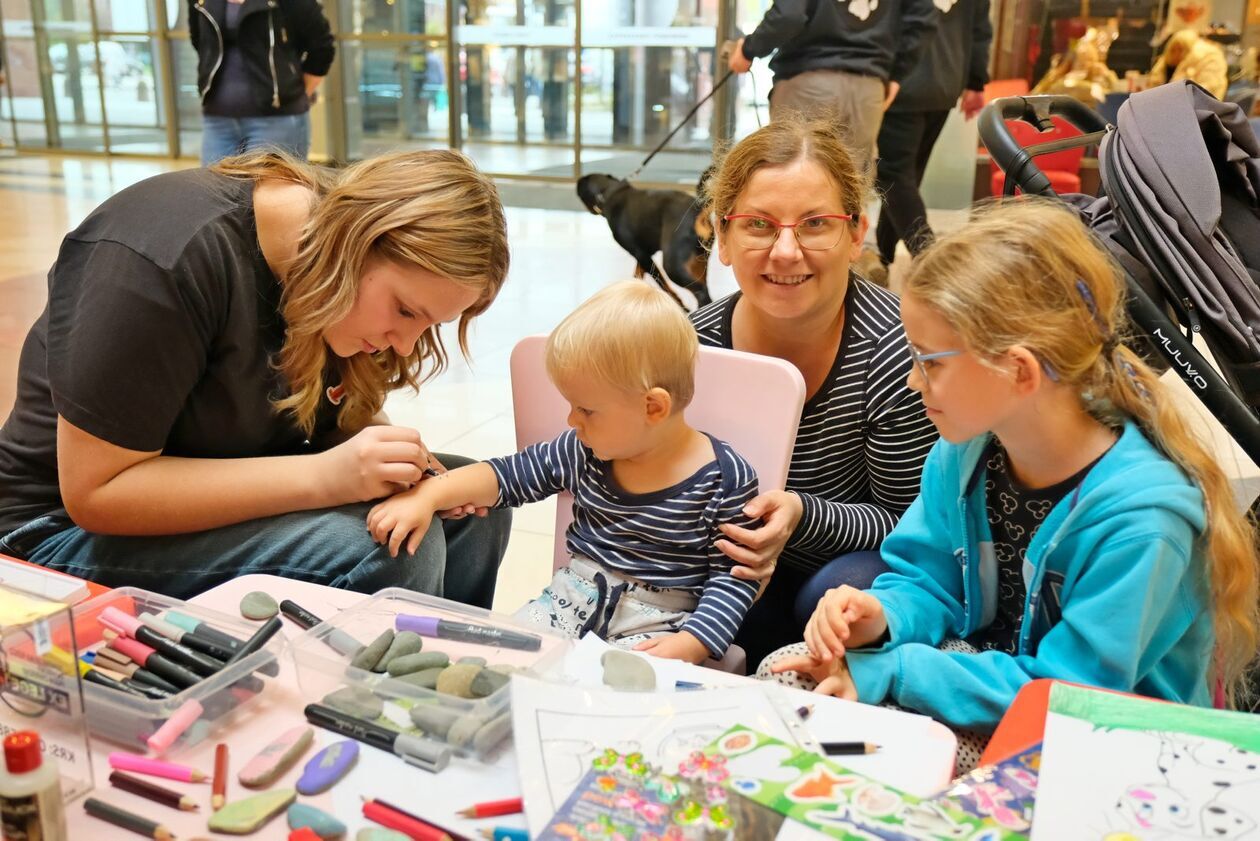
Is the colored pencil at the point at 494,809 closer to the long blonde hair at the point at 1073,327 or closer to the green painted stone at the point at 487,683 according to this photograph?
the green painted stone at the point at 487,683

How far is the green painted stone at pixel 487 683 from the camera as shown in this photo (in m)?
0.89

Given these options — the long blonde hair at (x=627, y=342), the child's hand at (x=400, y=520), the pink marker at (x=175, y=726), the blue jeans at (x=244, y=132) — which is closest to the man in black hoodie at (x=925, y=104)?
the blue jeans at (x=244, y=132)

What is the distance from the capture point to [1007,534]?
1.28 m

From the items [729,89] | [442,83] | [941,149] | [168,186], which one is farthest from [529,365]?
[442,83]

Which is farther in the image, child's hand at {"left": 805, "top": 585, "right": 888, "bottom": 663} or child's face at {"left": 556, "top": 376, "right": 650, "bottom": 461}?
child's face at {"left": 556, "top": 376, "right": 650, "bottom": 461}

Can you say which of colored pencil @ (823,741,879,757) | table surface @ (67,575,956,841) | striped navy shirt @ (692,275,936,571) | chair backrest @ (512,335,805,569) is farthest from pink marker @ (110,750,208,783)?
striped navy shirt @ (692,275,936,571)

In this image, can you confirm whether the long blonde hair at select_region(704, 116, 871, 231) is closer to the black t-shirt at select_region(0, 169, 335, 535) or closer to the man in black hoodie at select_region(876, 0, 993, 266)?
the black t-shirt at select_region(0, 169, 335, 535)

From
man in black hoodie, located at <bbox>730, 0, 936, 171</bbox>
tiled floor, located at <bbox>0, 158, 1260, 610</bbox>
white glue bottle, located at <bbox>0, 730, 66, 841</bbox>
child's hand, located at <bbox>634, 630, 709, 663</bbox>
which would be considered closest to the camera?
white glue bottle, located at <bbox>0, 730, 66, 841</bbox>

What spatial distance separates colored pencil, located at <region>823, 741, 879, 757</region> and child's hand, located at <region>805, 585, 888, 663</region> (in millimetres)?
307

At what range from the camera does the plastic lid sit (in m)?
0.66

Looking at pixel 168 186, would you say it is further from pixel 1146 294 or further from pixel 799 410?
pixel 1146 294

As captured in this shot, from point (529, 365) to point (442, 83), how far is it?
7644 millimetres

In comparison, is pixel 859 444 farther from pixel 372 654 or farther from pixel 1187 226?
pixel 372 654

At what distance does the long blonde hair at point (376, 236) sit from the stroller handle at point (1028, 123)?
0.78 m
